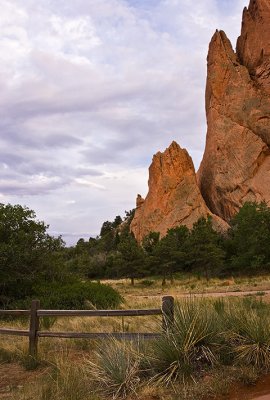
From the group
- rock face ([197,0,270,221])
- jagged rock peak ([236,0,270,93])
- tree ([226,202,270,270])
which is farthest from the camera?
jagged rock peak ([236,0,270,93])

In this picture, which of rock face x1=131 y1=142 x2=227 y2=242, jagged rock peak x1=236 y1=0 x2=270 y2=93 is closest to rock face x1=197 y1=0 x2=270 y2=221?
jagged rock peak x1=236 y1=0 x2=270 y2=93

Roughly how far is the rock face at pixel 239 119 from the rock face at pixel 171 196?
12.8 feet

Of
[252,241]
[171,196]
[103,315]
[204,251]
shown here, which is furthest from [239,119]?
[103,315]

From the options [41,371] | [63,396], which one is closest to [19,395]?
[63,396]

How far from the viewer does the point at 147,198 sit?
277 feet

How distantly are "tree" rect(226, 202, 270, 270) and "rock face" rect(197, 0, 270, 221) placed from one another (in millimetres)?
20795

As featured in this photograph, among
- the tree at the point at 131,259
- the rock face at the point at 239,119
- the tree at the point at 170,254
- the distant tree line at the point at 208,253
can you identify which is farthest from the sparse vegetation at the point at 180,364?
the rock face at the point at 239,119

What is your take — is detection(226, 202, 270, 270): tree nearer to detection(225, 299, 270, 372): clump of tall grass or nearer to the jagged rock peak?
the jagged rock peak

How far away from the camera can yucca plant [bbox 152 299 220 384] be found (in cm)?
603

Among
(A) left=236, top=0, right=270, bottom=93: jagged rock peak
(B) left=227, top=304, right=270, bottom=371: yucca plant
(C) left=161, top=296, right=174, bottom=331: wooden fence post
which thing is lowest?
(B) left=227, top=304, right=270, bottom=371: yucca plant

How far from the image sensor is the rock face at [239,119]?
2913 inches

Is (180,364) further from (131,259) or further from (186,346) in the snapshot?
(131,259)

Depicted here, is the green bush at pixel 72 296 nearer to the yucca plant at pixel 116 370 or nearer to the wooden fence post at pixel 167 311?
the wooden fence post at pixel 167 311

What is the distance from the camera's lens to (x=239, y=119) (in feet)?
258
